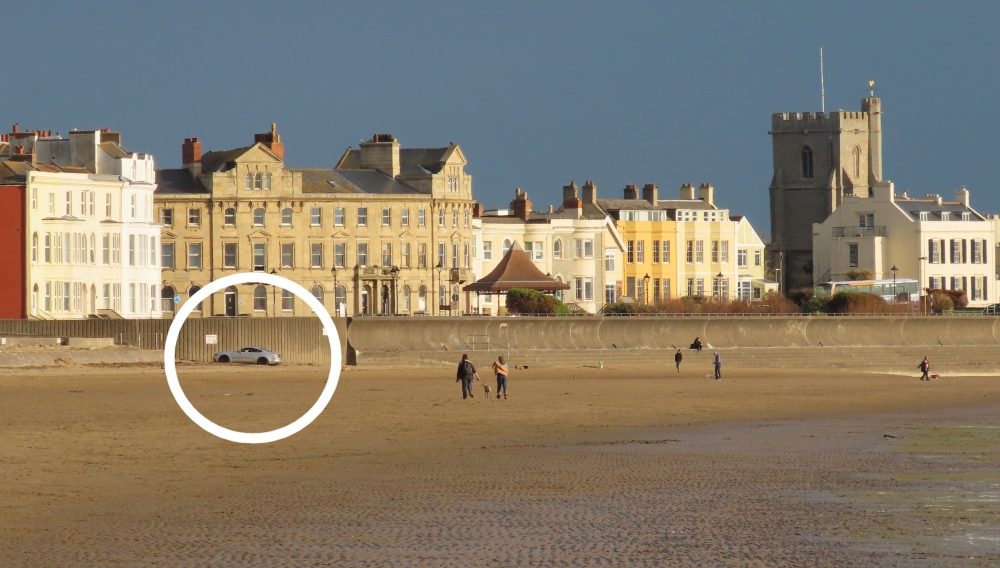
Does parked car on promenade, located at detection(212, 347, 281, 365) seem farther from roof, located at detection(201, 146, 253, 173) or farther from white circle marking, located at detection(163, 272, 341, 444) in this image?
white circle marking, located at detection(163, 272, 341, 444)

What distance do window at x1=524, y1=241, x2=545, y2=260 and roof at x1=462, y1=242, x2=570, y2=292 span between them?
13.9 meters

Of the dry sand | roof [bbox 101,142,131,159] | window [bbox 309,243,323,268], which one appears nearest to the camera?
the dry sand

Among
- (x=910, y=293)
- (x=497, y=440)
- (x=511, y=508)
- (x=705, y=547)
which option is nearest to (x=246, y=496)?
(x=511, y=508)

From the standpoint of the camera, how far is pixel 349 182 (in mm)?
78812

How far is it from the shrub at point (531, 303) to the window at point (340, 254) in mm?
8377

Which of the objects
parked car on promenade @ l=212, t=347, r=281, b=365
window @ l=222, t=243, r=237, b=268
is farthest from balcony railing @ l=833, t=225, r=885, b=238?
parked car on promenade @ l=212, t=347, r=281, b=365

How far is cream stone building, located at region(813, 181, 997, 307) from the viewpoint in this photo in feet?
306

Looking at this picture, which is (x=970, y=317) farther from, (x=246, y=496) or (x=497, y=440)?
(x=246, y=496)

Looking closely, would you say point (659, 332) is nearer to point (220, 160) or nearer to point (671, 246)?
point (220, 160)

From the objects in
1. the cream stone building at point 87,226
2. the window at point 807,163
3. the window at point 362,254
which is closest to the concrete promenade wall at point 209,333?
the cream stone building at point 87,226

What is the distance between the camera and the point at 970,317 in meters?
72.6

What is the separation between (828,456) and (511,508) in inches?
297

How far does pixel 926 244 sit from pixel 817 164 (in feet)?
105

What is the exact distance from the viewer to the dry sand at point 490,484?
15.6m
